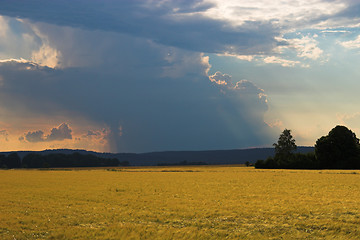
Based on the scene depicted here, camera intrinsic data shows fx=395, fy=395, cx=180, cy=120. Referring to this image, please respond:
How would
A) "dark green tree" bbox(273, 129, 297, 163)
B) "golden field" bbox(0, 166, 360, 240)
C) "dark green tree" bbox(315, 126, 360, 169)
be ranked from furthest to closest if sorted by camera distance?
"dark green tree" bbox(273, 129, 297, 163), "dark green tree" bbox(315, 126, 360, 169), "golden field" bbox(0, 166, 360, 240)

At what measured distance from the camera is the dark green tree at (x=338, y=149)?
4528 inches

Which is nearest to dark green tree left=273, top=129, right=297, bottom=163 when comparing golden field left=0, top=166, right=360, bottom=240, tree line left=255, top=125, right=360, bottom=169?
tree line left=255, top=125, right=360, bottom=169

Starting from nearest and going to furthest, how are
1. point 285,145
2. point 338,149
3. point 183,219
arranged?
point 183,219, point 338,149, point 285,145

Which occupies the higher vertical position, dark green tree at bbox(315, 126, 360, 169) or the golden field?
dark green tree at bbox(315, 126, 360, 169)

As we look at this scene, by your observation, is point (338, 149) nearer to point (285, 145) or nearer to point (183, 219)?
point (285, 145)

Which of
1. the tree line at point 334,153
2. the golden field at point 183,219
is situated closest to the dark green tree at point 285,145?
the tree line at point 334,153

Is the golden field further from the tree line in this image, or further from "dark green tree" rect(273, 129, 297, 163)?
"dark green tree" rect(273, 129, 297, 163)

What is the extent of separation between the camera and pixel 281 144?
14825 cm

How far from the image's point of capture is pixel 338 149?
387ft

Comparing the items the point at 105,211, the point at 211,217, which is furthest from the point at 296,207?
the point at 105,211

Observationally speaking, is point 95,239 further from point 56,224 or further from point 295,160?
point 295,160

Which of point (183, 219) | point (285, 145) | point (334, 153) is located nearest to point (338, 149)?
point (334, 153)

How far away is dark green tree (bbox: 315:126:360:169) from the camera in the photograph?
115 meters

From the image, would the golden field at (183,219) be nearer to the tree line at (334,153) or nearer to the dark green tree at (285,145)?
the tree line at (334,153)
